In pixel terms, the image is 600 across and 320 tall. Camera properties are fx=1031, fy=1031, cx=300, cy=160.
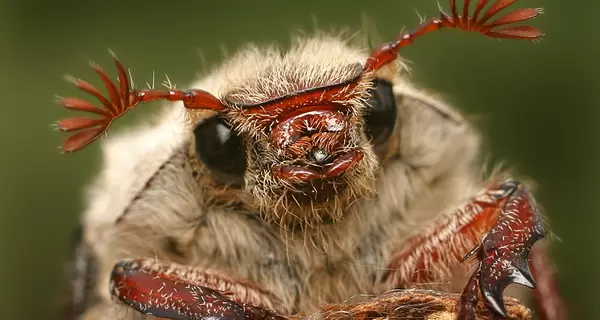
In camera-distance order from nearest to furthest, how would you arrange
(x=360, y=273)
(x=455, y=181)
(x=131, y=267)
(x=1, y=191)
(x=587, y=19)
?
(x=131, y=267), (x=360, y=273), (x=455, y=181), (x=587, y=19), (x=1, y=191)

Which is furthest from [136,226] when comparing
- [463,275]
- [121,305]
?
[463,275]

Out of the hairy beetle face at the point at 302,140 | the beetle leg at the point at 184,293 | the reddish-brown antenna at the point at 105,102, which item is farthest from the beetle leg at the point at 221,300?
the reddish-brown antenna at the point at 105,102

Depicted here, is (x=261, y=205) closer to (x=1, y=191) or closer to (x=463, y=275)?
(x=463, y=275)

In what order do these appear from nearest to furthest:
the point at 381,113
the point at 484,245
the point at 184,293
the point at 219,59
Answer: the point at 484,245, the point at 184,293, the point at 381,113, the point at 219,59

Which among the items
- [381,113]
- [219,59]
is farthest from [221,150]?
[219,59]

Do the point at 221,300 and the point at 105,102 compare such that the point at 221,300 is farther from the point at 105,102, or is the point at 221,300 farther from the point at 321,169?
the point at 105,102

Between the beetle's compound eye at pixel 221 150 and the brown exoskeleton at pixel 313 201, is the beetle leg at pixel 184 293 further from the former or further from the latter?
the beetle's compound eye at pixel 221 150

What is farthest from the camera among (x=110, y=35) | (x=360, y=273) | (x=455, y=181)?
(x=110, y=35)
